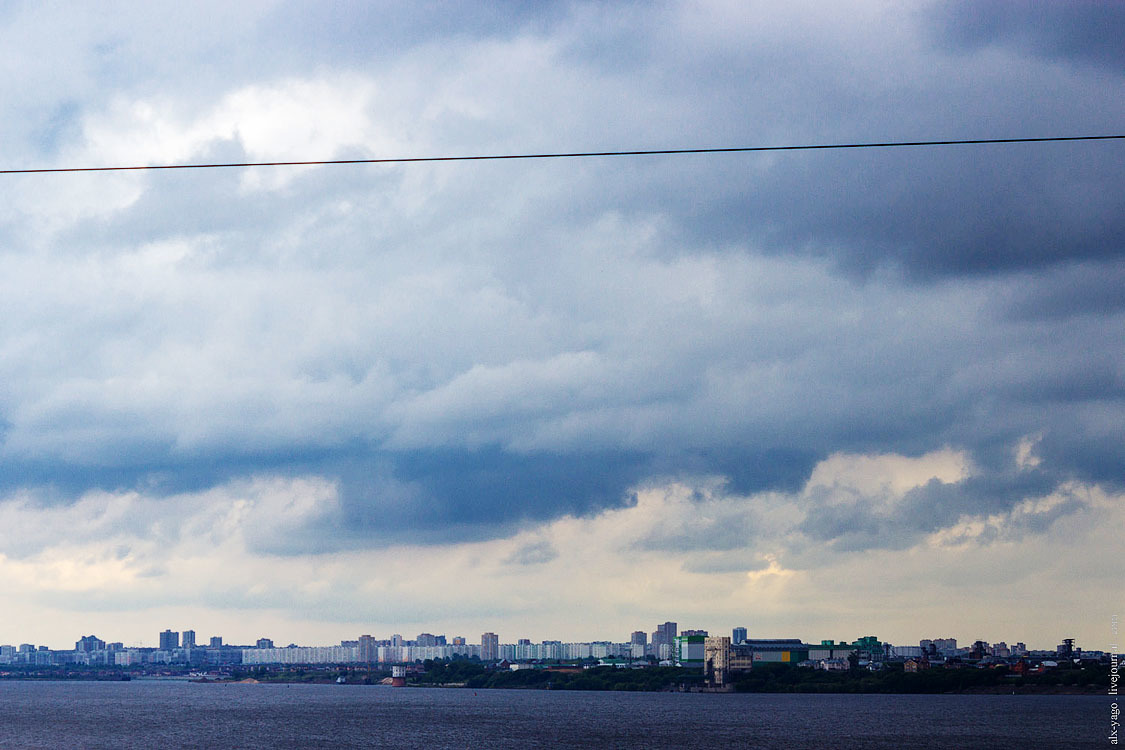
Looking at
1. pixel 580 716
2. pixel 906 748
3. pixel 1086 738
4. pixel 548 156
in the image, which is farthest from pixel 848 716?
pixel 548 156

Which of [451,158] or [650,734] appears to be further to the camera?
[650,734]

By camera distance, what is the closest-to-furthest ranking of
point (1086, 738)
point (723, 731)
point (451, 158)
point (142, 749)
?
point (451, 158) < point (142, 749) < point (1086, 738) < point (723, 731)

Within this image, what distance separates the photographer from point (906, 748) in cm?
11975

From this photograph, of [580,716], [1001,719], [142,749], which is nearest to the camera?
[142,749]

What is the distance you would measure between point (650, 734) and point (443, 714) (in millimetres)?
65026

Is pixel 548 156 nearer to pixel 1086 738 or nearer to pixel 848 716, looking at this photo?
pixel 1086 738

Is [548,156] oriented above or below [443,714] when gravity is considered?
above

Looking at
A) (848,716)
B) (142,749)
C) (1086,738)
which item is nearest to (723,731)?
(1086,738)

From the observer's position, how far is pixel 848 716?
189 m

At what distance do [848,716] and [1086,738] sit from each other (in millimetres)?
59648

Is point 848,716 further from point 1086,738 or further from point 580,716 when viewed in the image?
point 1086,738

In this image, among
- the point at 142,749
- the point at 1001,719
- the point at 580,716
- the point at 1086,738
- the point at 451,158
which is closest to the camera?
the point at 451,158

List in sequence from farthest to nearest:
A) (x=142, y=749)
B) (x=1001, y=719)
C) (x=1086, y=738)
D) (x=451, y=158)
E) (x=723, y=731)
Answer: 1. (x=1001, y=719)
2. (x=723, y=731)
3. (x=1086, y=738)
4. (x=142, y=749)
5. (x=451, y=158)

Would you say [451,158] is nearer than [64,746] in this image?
Yes
